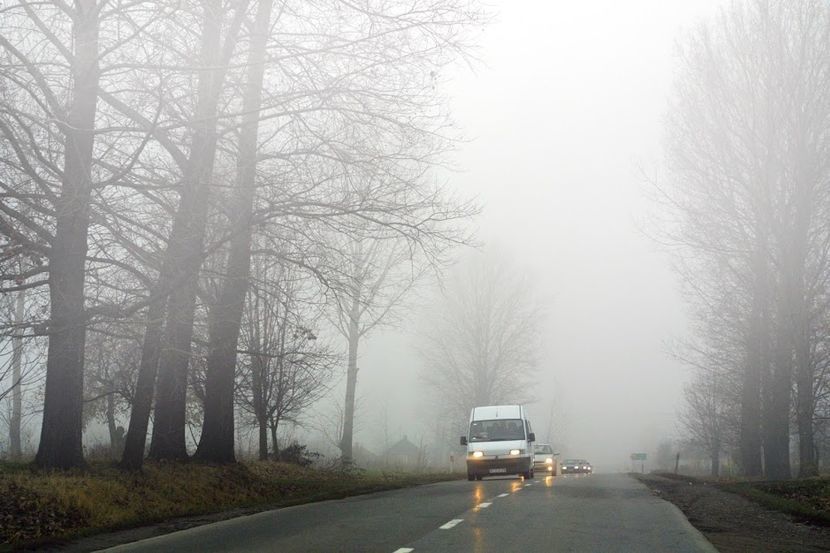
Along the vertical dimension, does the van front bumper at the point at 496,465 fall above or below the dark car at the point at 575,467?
above

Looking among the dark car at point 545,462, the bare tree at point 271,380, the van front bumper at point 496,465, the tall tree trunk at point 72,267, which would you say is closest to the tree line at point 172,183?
the tall tree trunk at point 72,267

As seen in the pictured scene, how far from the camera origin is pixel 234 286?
1634cm

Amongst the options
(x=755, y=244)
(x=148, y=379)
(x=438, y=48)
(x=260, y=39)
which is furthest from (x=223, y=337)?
(x=755, y=244)

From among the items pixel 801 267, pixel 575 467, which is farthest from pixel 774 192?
pixel 575 467

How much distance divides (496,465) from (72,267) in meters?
19.3

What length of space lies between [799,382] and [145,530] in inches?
862

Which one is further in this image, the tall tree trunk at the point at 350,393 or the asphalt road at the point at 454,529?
the tall tree trunk at the point at 350,393

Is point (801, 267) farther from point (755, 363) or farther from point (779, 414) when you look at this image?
point (755, 363)

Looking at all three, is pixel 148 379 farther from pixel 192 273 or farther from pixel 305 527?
pixel 305 527

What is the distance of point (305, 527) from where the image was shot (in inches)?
471

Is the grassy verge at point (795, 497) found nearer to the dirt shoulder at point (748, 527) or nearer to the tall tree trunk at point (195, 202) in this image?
the dirt shoulder at point (748, 527)

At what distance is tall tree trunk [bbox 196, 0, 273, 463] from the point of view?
1452cm

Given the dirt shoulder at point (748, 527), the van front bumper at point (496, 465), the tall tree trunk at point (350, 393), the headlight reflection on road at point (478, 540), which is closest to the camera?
the headlight reflection on road at point (478, 540)

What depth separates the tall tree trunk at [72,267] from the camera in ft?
41.2
